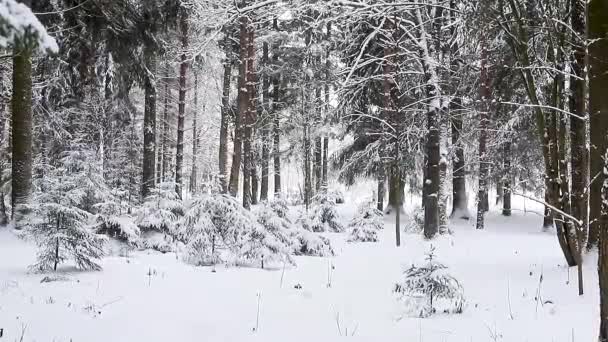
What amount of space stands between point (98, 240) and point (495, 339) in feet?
17.8

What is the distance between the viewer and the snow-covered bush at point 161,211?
396 inches

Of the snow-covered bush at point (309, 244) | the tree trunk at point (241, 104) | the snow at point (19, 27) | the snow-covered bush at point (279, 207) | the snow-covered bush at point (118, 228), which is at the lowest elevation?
the snow-covered bush at point (309, 244)

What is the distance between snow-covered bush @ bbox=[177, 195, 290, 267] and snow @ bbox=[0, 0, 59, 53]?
580 centimetres

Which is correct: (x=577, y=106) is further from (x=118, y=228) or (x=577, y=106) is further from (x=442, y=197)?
(x=118, y=228)

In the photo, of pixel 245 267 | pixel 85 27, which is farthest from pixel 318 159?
pixel 245 267

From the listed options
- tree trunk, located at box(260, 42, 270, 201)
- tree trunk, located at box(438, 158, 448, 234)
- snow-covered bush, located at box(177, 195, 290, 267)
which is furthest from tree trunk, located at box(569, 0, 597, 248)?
tree trunk, located at box(260, 42, 270, 201)

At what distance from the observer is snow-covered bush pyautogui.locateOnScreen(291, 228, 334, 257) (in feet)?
32.5

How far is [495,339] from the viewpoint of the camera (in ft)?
13.9

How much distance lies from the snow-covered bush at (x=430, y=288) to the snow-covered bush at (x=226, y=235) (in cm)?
317

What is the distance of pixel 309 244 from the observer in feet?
32.5

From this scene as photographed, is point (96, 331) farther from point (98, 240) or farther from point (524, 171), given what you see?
point (524, 171)

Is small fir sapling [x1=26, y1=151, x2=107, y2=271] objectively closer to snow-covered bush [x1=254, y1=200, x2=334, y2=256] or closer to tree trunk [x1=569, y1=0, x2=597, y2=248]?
snow-covered bush [x1=254, y1=200, x2=334, y2=256]

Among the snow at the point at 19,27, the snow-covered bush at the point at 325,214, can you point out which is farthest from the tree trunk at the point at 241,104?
the snow at the point at 19,27

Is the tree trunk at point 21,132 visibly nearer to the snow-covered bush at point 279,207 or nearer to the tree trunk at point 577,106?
the snow-covered bush at point 279,207
